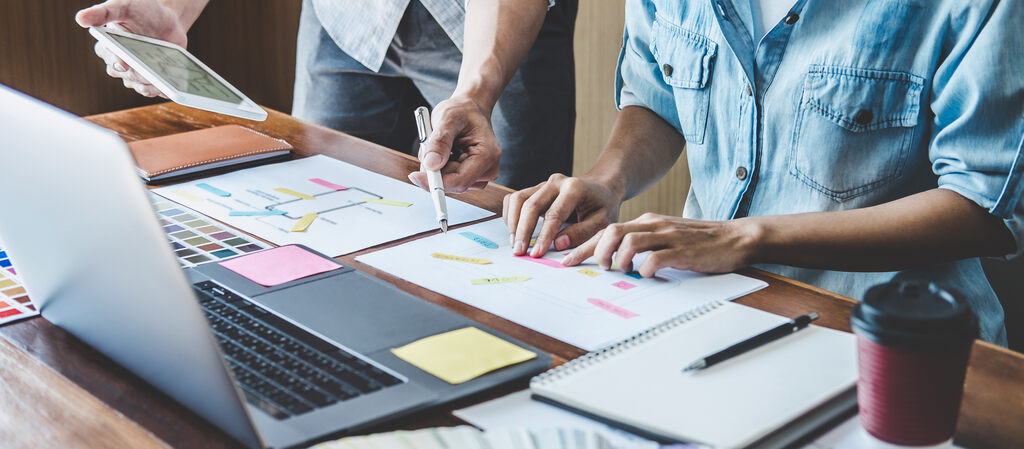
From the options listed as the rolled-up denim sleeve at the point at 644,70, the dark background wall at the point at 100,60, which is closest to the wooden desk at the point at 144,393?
the rolled-up denim sleeve at the point at 644,70

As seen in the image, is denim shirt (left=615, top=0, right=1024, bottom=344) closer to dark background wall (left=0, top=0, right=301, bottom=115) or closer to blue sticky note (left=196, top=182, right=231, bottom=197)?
blue sticky note (left=196, top=182, right=231, bottom=197)

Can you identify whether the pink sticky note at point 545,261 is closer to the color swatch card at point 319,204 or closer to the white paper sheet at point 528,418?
the color swatch card at point 319,204

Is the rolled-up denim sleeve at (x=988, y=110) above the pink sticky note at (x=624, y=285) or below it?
above

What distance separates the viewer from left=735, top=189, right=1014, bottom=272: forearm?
3.56 feet

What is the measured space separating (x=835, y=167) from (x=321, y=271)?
636 mm

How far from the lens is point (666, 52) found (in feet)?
4.58

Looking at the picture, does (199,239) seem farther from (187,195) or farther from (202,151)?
(202,151)

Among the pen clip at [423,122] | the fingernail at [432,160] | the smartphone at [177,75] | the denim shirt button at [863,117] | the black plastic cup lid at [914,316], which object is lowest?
the fingernail at [432,160]

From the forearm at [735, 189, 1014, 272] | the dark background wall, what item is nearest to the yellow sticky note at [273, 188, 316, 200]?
the forearm at [735, 189, 1014, 272]

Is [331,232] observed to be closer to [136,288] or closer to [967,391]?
[136,288]

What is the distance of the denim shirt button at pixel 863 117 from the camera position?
1.18 metres

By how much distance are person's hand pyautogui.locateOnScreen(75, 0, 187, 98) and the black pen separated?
93cm

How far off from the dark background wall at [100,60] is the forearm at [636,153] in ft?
5.19

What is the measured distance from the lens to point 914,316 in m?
0.59
